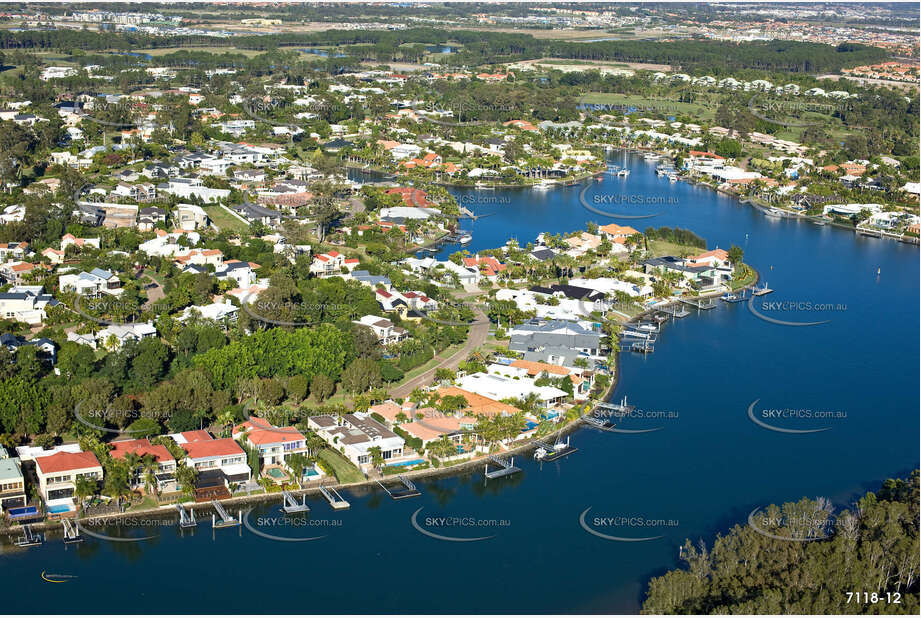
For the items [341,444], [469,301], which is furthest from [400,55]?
[341,444]

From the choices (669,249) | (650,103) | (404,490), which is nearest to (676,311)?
(669,249)

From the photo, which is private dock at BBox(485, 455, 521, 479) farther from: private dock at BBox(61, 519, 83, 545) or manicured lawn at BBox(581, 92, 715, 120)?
manicured lawn at BBox(581, 92, 715, 120)

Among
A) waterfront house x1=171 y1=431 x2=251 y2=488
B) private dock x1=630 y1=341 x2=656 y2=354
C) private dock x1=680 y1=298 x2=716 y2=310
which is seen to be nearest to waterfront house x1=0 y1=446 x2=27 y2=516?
waterfront house x1=171 y1=431 x2=251 y2=488

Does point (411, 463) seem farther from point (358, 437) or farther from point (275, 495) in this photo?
point (275, 495)

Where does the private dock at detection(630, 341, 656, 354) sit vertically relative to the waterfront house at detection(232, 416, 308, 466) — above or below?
below

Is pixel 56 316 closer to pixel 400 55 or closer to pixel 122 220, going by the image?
pixel 122 220

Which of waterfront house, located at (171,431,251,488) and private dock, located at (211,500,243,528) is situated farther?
waterfront house, located at (171,431,251,488)
